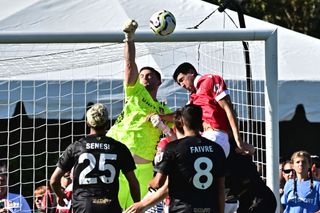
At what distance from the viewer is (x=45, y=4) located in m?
16.8

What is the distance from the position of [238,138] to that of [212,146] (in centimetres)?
101

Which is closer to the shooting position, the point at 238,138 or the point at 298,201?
the point at 238,138

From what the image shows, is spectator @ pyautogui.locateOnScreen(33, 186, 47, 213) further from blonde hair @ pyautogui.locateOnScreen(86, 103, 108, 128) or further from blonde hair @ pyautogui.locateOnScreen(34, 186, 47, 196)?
blonde hair @ pyautogui.locateOnScreen(86, 103, 108, 128)

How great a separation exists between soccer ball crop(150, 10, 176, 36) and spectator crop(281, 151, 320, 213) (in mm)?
3320

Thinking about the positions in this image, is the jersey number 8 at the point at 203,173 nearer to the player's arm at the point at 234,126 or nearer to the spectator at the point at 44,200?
the player's arm at the point at 234,126

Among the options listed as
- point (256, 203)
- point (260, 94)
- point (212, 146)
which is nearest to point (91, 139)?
point (212, 146)

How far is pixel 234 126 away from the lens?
33.7ft

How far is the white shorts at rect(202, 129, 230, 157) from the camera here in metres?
10.4

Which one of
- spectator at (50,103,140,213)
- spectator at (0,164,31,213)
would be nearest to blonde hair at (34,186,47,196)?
spectator at (0,164,31,213)

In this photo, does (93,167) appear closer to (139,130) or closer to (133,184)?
(133,184)

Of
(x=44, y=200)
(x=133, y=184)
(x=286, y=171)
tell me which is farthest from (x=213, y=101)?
(x=286, y=171)

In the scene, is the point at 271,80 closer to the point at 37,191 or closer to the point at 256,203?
the point at 256,203

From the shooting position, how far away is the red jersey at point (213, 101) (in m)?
10.4

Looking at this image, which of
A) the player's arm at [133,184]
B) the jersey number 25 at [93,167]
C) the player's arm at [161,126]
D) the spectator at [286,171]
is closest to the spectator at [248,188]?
the player's arm at [161,126]
